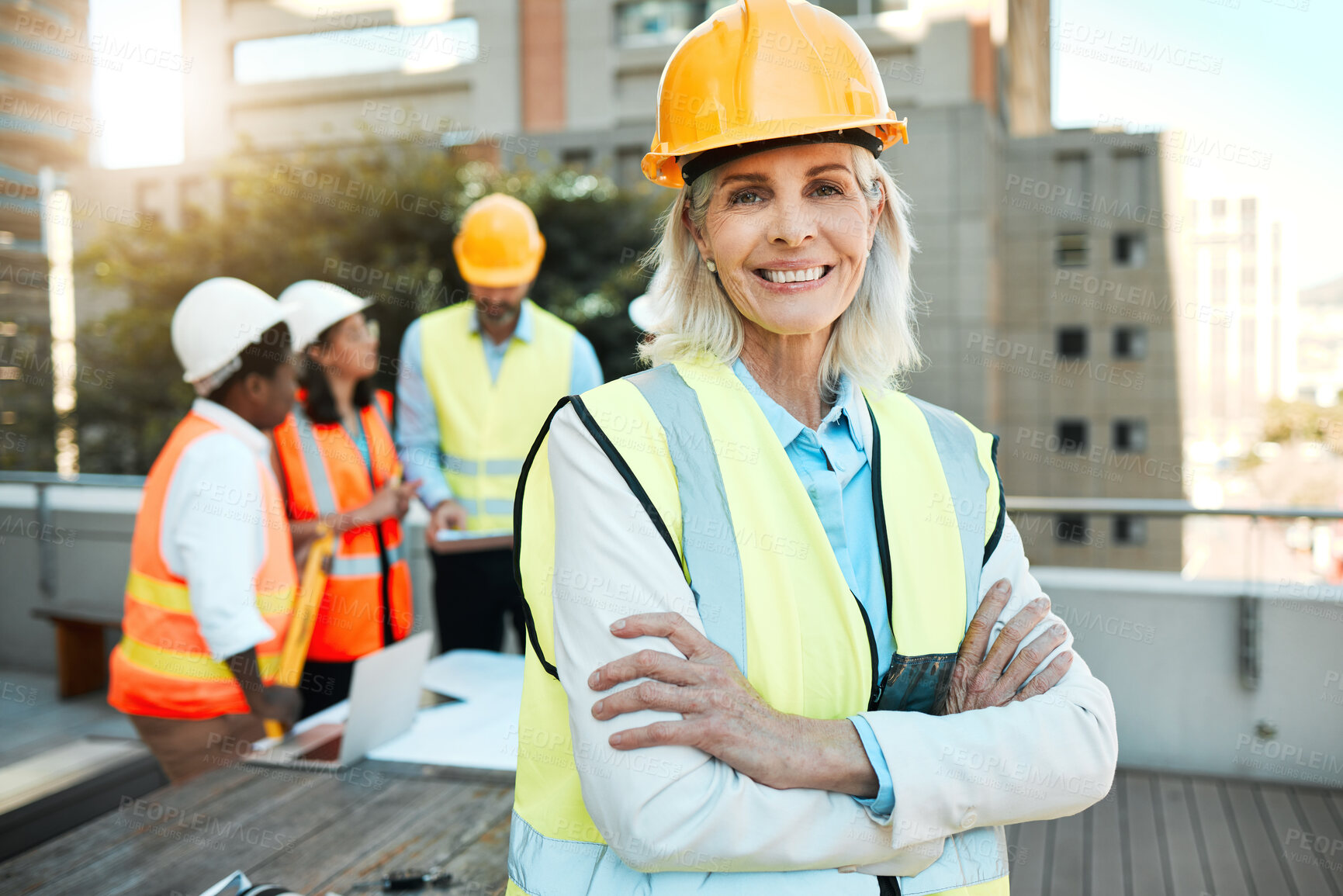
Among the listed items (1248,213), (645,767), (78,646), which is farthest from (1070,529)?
(1248,213)

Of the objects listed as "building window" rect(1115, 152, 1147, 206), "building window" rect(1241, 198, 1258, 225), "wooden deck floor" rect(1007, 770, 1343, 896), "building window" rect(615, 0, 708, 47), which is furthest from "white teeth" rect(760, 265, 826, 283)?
"building window" rect(1241, 198, 1258, 225)

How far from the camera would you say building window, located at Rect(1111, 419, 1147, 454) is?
2502cm

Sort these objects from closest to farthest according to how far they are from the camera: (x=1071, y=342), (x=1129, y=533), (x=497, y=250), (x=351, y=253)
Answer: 1. (x=497, y=250)
2. (x=351, y=253)
3. (x=1071, y=342)
4. (x=1129, y=533)

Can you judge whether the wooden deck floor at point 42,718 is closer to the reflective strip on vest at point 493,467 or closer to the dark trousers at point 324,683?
the dark trousers at point 324,683

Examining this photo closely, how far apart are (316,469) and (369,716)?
1.50 meters

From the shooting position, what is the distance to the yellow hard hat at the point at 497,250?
3623 millimetres

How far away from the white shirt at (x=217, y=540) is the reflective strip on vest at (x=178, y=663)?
0.05m

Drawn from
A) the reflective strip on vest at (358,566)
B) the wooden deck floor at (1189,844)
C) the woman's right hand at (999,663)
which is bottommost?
the wooden deck floor at (1189,844)

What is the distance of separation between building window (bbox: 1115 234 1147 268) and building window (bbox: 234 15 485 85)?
58.2 feet

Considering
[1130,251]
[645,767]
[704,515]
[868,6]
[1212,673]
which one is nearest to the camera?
[645,767]

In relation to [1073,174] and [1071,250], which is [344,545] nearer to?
[1073,174]

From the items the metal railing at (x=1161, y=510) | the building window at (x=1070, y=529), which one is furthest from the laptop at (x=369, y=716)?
the building window at (x=1070, y=529)

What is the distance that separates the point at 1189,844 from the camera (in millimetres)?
3395

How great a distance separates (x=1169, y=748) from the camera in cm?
405
